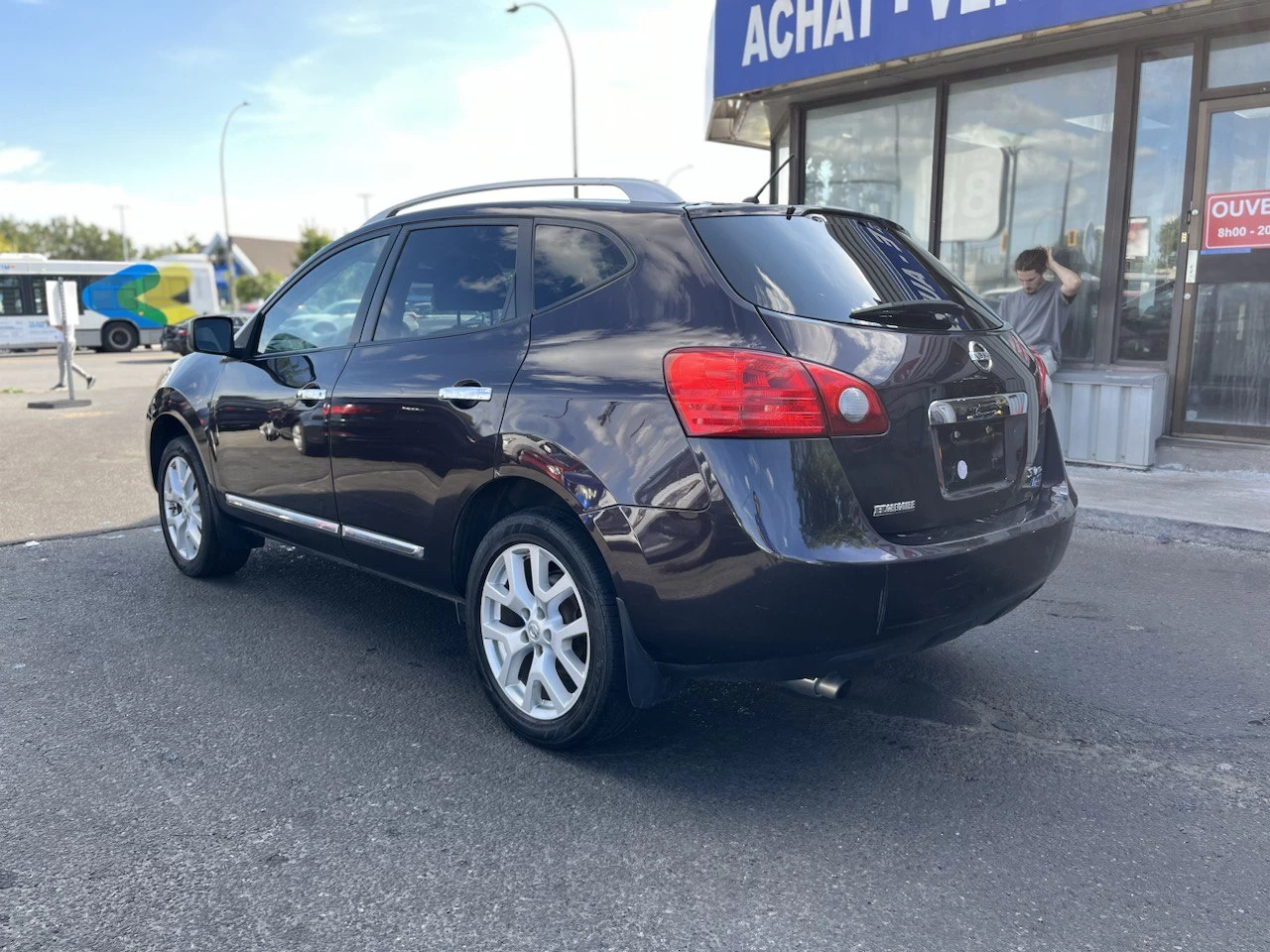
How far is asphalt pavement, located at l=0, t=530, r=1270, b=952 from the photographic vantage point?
2.40 m

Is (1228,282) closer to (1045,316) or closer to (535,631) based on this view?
(1045,316)

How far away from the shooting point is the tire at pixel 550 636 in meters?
3.03

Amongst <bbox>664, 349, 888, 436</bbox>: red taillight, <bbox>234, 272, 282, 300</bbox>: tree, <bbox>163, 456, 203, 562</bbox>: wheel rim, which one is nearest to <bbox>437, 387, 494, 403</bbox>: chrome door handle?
<bbox>664, 349, 888, 436</bbox>: red taillight

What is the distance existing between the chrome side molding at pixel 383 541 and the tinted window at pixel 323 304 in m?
0.75

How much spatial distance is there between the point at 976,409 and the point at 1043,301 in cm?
591

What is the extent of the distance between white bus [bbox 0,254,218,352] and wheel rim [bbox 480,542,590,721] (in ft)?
100

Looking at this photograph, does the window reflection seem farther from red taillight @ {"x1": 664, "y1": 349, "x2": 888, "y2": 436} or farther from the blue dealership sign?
red taillight @ {"x1": 664, "y1": 349, "x2": 888, "y2": 436}

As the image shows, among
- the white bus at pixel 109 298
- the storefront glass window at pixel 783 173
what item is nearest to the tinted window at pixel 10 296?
the white bus at pixel 109 298

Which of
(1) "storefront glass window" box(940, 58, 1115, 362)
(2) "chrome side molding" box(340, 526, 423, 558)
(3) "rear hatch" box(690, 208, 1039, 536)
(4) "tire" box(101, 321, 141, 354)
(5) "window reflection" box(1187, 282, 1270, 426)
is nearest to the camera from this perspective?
(3) "rear hatch" box(690, 208, 1039, 536)

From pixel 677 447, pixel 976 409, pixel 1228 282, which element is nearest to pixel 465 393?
pixel 677 447

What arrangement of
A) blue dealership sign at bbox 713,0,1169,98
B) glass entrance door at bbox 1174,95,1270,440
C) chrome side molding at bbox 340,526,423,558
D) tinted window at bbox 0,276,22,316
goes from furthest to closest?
tinted window at bbox 0,276,22,316 < glass entrance door at bbox 1174,95,1270,440 < blue dealership sign at bbox 713,0,1169,98 < chrome side molding at bbox 340,526,423,558

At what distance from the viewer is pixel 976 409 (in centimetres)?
312

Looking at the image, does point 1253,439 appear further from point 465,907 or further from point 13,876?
point 13,876

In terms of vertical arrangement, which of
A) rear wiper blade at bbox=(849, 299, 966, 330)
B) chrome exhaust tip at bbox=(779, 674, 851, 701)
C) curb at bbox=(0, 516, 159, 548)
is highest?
rear wiper blade at bbox=(849, 299, 966, 330)
